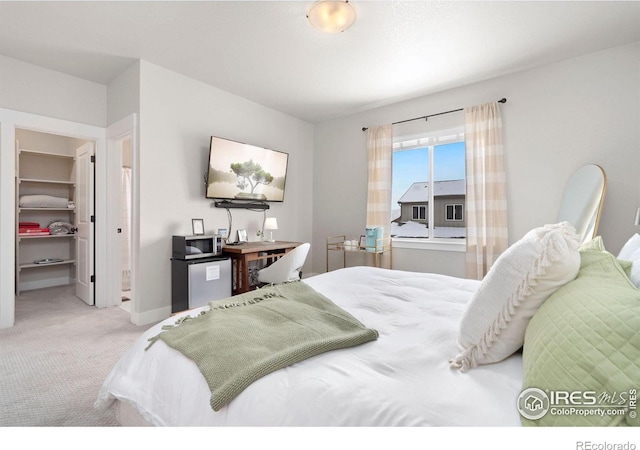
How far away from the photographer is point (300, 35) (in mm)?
2678

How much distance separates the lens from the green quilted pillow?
2.00 feet

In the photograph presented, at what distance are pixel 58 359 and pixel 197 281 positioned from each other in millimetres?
1189

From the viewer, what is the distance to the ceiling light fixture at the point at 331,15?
87.6 inches

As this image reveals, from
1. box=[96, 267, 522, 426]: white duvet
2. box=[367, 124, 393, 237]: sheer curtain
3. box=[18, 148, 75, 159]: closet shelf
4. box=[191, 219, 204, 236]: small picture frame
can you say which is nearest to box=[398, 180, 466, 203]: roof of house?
box=[367, 124, 393, 237]: sheer curtain

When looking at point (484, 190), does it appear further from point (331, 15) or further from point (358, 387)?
point (358, 387)

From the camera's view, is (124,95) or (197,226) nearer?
(124,95)

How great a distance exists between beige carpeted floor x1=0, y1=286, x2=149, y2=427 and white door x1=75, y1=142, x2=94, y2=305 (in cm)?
22

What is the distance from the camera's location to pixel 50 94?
3.32 m

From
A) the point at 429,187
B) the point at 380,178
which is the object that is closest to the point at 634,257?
the point at 429,187

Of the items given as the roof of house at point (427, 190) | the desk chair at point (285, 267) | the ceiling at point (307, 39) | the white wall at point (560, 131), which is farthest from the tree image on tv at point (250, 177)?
the white wall at point (560, 131)

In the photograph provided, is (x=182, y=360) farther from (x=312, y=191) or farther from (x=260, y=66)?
(x=312, y=191)

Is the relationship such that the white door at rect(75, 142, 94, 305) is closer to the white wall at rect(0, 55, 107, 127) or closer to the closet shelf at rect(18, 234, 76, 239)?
the white wall at rect(0, 55, 107, 127)
